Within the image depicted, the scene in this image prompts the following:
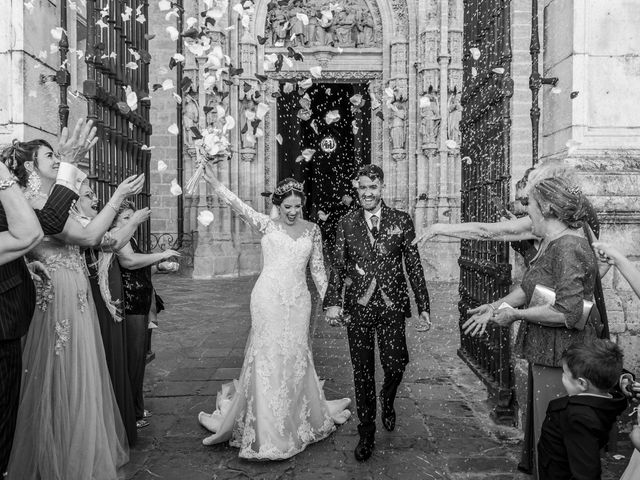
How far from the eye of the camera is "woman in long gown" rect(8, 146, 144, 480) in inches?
130

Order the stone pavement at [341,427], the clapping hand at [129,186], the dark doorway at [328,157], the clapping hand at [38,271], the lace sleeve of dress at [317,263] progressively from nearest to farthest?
1. the clapping hand at [38,271]
2. the clapping hand at [129,186]
3. the stone pavement at [341,427]
4. the lace sleeve of dress at [317,263]
5. the dark doorway at [328,157]

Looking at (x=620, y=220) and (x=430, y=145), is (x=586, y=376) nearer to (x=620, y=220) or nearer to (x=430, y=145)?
(x=620, y=220)

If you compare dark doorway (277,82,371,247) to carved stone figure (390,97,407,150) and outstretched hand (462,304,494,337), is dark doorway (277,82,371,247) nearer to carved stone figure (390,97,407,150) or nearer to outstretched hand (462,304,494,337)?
carved stone figure (390,97,407,150)

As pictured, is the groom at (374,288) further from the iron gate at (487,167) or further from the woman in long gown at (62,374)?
the woman in long gown at (62,374)

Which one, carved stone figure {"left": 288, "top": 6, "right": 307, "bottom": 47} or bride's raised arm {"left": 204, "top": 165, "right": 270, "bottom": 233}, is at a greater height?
carved stone figure {"left": 288, "top": 6, "right": 307, "bottom": 47}

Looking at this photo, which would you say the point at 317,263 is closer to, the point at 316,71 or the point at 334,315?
the point at 334,315

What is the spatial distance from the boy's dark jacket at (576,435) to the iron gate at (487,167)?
2.18 m

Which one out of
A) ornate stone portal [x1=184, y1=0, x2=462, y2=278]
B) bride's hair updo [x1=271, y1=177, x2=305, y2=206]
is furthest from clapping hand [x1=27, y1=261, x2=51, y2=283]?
ornate stone portal [x1=184, y1=0, x2=462, y2=278]

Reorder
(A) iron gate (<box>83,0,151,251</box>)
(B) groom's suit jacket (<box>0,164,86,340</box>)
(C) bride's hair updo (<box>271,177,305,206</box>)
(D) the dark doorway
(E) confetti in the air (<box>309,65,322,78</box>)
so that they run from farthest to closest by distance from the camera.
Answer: (D) the dark doorway, (E) confetti in the air (<box>309,65,322,78</box>), (A) iron gate (<box>83,0,151,251</box>), (C) bride's hair updo (<box>271,177,305,206</box>), (B) groom's suit jacket (<box>0,164,86,340</box>)

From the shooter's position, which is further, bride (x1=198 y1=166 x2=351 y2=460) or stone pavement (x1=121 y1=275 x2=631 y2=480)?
bride (x1=198 y1=166 x2=351 y2=460)

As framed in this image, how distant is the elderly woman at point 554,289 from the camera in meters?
2.92

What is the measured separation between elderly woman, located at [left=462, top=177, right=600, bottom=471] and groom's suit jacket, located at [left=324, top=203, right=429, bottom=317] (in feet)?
3.70

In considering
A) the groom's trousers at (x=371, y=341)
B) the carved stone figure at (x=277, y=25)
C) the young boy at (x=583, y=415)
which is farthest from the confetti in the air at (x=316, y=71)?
the young boy at (x=583, y=415)

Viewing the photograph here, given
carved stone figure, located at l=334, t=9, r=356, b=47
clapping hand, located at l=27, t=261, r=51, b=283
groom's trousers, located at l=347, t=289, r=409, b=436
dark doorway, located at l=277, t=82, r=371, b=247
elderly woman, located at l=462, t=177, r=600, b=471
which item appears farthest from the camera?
dark doorway, located at l=277, t=82, r=371, b=247
